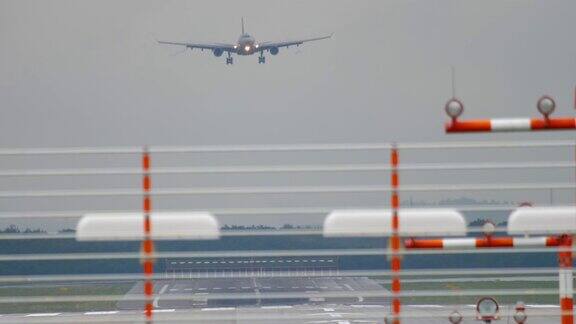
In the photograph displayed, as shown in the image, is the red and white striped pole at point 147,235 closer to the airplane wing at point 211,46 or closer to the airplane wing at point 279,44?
the airplane wing at point 279,44

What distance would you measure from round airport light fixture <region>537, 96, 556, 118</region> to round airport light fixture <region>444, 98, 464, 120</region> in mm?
301

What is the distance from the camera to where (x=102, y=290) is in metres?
34.5

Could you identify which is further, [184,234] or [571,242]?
[571,242]

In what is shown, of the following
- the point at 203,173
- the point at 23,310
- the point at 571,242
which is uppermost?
the point at 203,173

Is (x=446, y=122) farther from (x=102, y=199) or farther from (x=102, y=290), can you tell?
(x=102, y=290)

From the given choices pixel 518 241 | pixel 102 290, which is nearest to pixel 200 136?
pixel 102 290

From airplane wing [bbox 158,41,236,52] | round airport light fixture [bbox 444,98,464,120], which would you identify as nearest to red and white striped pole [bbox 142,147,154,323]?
round airport light fixture [bbox 444,98,464,120]

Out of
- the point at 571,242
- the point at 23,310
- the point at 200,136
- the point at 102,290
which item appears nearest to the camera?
the point at 571,242

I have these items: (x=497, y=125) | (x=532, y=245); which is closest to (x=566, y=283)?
(x=532, y=245)

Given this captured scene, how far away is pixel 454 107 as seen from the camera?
4.14m

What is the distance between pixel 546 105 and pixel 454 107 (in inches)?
14.0

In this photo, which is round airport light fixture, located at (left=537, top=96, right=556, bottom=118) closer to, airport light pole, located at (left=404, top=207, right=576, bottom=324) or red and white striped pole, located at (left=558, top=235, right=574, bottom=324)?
airport light pole, located at (left=404, top=207, right=576, bottom=324)

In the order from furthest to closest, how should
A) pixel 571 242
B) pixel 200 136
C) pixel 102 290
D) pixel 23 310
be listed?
pixel 200 136 → pixel 102 290 → pixel 23 310 → pixel 571 242

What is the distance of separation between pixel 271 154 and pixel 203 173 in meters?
0.34
